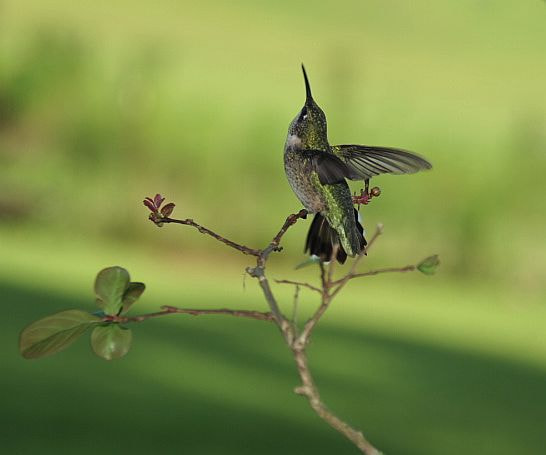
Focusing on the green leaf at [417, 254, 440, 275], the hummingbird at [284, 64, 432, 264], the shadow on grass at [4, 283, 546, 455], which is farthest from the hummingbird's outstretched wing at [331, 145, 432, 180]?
the shadow on grass at [4, 283, 546, 455]

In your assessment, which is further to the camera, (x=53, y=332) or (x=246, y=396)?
(x=246, y=396)

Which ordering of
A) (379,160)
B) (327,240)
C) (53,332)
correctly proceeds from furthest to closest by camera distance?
1. (379,160)
2. (327,240)
3. (53,332)

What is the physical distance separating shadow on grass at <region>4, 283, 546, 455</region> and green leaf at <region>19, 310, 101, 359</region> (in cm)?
661

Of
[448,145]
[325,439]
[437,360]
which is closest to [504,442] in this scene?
[325,439]

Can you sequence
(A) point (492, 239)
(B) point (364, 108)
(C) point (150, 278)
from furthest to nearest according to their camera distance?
1. (C) point (150, 278)
2. (A) point (492, 239)
3. (B) point (364, 108)

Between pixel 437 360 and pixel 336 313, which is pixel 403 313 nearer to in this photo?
pixel 336 313

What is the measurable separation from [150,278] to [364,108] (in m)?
3.88

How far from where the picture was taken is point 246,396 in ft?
29.1

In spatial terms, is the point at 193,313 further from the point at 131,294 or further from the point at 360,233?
the point at 360,233

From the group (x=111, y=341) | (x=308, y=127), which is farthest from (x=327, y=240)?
(x=111, y=341)

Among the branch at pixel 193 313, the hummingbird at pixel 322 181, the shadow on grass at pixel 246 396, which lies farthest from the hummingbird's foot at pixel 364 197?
the shadow on grass at pixel 246 396

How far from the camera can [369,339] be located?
444 inches

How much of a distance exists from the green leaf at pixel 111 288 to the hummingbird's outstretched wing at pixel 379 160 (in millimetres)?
327

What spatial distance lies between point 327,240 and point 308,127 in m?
0.14
